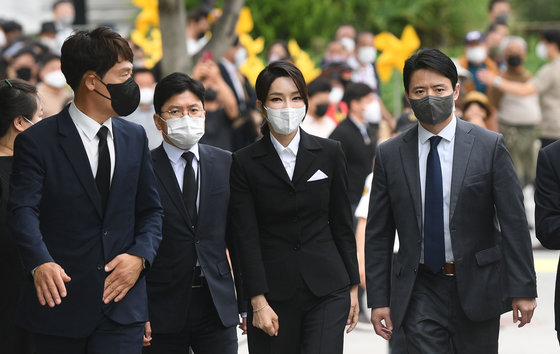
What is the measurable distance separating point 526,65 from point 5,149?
69.8 ft

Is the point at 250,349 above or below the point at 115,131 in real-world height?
below

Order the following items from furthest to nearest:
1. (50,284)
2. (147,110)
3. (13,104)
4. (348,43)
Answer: (348,43), (147,110), (13,104), (50,284)

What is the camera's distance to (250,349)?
5387 mm

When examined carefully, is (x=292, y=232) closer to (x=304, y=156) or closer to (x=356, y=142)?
(x=304, y=156)

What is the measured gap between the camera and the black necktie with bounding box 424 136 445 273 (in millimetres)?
5082

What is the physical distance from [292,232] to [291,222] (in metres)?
0.05

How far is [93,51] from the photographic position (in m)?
4.66

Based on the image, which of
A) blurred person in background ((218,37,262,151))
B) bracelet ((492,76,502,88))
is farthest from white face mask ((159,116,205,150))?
bracelet ((492,76,502,88))

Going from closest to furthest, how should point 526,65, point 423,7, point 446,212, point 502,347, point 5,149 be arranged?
point 446,212 → point 5,149 → point 502,347 → point 526,65 → point 423,7

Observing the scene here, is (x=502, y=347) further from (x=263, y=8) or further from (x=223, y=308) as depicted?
(x=263, y=8)

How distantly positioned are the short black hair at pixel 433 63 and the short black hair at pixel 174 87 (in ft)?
3.89

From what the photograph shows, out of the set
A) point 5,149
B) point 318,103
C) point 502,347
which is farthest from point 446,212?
point 318,103

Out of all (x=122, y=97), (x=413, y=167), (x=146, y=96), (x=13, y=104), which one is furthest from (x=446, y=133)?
(x=146, y=96)

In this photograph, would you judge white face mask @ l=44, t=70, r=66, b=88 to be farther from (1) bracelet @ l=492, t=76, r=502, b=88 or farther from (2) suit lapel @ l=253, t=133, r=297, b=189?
(2) suit lapel @ l=253, t=133, r=297, b=189
